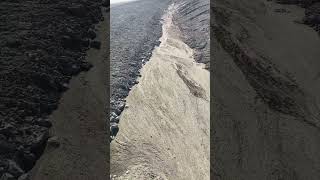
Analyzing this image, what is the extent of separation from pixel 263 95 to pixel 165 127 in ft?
12.6

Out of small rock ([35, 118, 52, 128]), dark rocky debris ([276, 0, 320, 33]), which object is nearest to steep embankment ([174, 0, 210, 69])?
dark rocky debris ([276, 0, 320, 33])

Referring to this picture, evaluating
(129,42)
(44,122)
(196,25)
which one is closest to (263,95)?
(44,122)

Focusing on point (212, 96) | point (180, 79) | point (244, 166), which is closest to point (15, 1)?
point (180, 79)

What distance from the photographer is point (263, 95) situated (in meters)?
16.4

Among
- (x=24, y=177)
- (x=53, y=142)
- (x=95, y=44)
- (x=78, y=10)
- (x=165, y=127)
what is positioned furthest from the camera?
(x=78, y=10)

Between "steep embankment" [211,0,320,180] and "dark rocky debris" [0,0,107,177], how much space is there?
4.99 m

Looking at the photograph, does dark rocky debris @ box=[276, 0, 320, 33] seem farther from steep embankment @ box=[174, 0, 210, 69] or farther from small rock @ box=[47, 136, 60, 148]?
small rock @ box=[47, 136, 60, 148]

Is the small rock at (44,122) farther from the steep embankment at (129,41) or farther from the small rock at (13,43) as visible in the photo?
the small rock at (13,43)

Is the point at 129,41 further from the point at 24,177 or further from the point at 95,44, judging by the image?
the point at 24,177

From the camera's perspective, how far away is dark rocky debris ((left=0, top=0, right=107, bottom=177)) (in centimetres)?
1166

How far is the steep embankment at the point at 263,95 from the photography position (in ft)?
42.7

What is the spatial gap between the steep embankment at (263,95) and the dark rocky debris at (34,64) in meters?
4.99

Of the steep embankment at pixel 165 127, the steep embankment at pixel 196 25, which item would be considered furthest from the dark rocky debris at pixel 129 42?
the steep embankment at pixel 196 25

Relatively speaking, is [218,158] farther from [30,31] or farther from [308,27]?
[308,27]
